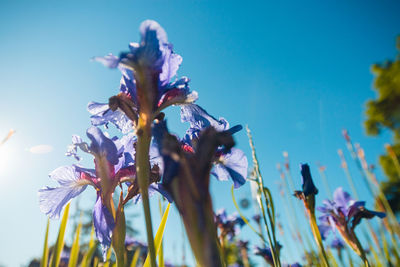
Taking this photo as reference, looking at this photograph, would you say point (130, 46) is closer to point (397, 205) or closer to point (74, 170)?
point (74, 170)

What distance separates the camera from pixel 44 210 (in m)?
1.20

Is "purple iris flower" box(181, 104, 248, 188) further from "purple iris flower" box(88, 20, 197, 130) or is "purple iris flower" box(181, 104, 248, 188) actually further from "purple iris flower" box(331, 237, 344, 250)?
"purple iris flower" box(331, 237, 344, 250)

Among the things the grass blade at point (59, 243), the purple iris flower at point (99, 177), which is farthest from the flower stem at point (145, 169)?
the grass blade at point (59, 243)

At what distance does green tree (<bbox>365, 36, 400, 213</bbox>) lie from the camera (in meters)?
15.2

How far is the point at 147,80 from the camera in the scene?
88 cm

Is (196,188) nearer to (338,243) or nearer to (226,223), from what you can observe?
(226,223)

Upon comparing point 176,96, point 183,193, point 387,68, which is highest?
point 387,68

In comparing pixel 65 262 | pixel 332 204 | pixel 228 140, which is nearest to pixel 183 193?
pixel 228 140

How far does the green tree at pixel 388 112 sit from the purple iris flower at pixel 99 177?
1762 cm

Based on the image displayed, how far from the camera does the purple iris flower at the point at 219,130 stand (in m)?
1.11

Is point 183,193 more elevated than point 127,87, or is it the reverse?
point 127,87

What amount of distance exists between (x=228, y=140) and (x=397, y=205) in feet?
57.9

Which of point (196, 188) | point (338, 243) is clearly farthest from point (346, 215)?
point (196, 188)

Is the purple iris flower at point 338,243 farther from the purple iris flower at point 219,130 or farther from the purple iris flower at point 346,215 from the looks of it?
the purple iris flower at point 219,130
